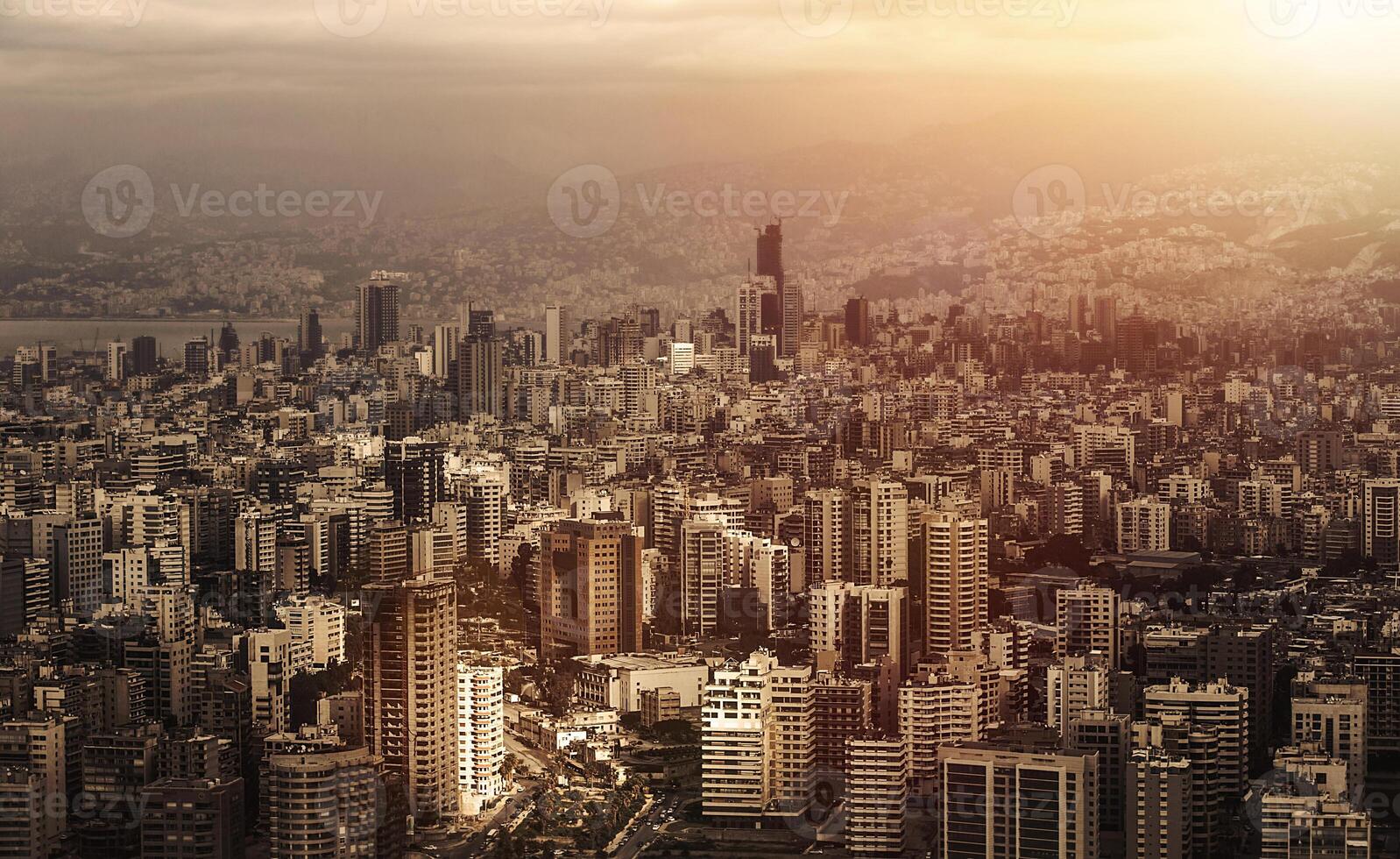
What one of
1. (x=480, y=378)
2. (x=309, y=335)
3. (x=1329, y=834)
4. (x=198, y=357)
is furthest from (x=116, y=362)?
(x=1329, y=834)

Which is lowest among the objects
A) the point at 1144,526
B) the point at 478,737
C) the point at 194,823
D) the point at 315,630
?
the point at 194,823

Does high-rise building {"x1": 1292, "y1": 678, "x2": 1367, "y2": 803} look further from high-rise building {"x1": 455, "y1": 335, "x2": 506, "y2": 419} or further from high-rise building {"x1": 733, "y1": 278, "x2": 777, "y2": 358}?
high-rise building {"x1": 733, "y1": 278, "x2": 777, "y2": 358}

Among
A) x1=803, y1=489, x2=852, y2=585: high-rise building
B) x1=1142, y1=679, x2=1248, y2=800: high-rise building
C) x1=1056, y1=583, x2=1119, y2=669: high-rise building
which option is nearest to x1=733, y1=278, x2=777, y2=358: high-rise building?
x1=803, y1=489, x2=852, y2=585: high-rise building

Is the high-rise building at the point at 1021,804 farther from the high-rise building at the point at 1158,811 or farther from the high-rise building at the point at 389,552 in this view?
the high-rise building at the point at 389,552

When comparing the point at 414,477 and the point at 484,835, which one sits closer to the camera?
the point at 484,835

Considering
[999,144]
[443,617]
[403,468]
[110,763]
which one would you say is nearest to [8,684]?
[110,763]

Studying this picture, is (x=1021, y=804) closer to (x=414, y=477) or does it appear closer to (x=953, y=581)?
(x=953, y=581)
